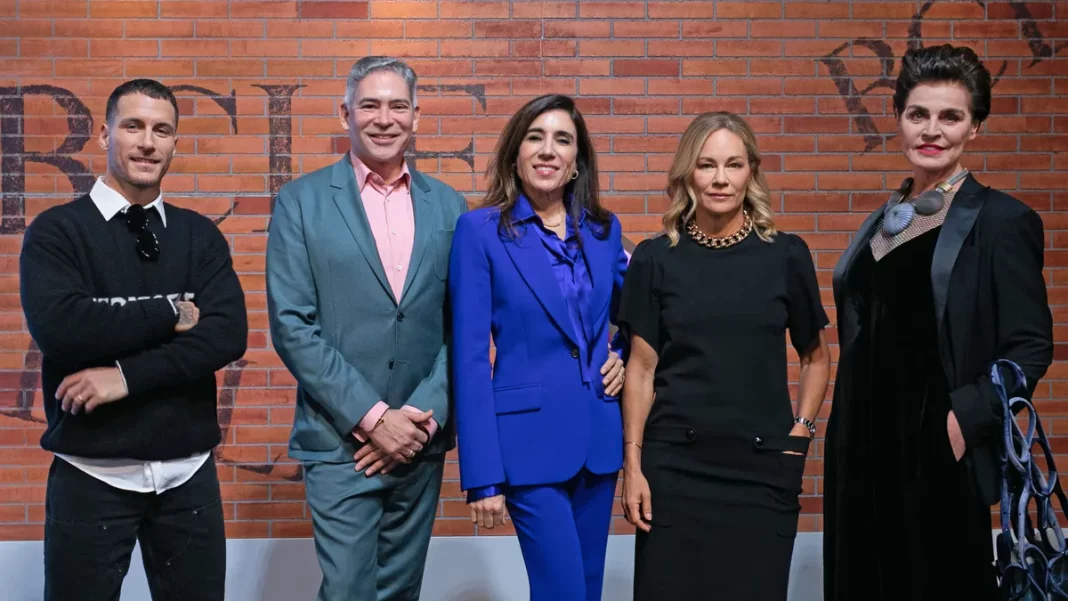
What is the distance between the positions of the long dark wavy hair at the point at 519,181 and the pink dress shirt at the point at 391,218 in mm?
231

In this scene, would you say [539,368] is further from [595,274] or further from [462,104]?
[462,104]

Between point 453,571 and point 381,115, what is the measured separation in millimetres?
2038

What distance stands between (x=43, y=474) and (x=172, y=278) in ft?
5.86

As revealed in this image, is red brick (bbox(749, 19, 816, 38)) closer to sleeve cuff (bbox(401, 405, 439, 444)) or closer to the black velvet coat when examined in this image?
the black velvet coat

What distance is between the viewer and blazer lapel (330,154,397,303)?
257cm

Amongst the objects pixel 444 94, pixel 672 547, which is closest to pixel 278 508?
pixel 444 94

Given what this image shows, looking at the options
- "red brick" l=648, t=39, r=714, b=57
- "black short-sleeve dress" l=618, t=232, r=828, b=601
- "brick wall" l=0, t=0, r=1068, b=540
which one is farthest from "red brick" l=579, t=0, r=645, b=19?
"black short-sleeve dress" l=618, t=232, r=828, b=601

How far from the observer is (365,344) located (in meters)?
2.56

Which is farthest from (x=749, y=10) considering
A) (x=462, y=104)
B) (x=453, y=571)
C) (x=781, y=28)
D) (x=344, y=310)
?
(x=453, y=571)

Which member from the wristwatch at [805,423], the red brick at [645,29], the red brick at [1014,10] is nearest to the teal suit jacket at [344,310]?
the wristwatch at [805,423]

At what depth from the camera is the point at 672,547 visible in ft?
7.79

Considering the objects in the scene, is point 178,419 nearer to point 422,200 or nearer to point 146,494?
point 146,494

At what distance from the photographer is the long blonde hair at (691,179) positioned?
2.42m

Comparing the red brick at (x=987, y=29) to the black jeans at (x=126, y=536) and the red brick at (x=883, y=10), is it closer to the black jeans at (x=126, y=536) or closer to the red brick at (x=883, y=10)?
the red brick at (x=883, y=10)
